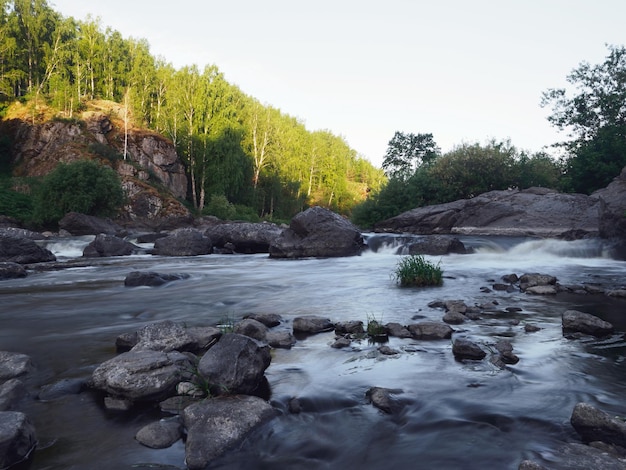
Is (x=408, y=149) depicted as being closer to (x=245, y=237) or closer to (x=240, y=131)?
(x=240, y=131)

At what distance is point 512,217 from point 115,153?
4007 cm

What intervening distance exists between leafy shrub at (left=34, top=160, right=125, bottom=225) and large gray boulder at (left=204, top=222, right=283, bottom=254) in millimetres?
13188

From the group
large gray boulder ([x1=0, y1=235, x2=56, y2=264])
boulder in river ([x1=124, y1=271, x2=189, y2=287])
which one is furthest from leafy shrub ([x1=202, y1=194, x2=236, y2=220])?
boulder in river ([x1=124, y1=271, x2=189, y2=287])

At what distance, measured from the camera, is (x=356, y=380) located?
4.67 metres

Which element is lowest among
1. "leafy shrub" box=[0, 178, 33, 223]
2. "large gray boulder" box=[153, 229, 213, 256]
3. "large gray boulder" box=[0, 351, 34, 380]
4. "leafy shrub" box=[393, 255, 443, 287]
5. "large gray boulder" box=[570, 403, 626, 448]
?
"large gray boulder" box=[0, 351, 34, 380]

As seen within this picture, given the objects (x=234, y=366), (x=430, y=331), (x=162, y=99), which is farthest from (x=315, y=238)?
(x=162, y=99)

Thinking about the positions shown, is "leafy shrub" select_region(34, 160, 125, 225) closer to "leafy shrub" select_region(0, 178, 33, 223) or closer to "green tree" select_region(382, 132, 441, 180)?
"leafy shrub" select_region(0, 178, 33, 223)

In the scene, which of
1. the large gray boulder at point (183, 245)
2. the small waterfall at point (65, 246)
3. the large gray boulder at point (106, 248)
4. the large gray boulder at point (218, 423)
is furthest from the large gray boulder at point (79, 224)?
the large gray boulder at point (218, 423)

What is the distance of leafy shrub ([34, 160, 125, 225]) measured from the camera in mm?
31047

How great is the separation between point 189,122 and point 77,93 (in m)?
17.3

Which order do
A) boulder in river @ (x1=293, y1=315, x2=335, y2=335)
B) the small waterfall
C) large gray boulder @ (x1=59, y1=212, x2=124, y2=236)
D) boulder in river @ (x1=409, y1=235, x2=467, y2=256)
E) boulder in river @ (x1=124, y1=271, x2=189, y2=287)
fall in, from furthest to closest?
large gray boulder @ (x1=59, y1=212, x2=124, y2=236) → the small waterfall → boulder in river @ (x1=409, y1=235, x2=467, y2=256) → boulder in river @ (x1=124, y1=271, x2=189, y2=287) → boulder in river @ (x1=293, y1=315, x2=335, y2=335)

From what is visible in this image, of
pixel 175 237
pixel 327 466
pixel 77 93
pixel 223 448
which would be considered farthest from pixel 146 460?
pixel 77 93

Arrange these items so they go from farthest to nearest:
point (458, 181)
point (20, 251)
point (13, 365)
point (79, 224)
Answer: point (458, 181)
point (79, 224)
point (20, 251)
point (13, 365)

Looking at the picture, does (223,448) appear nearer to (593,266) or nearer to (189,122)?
(593,266)
